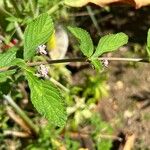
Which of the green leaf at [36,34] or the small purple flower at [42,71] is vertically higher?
the green leaf at [36,34]

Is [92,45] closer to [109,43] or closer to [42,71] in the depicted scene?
[109,43]

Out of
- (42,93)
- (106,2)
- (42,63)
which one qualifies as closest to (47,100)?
(42,93)

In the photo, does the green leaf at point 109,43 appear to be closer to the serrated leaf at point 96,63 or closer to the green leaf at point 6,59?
the serrated leaf at point 96,63

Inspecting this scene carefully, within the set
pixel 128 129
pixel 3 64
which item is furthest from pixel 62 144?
pixel 3 64

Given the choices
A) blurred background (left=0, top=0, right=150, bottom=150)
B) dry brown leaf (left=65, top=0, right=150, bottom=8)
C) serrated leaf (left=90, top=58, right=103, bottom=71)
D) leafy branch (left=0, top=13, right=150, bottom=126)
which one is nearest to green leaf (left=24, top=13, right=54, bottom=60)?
leafy branch (left=0, top=13, right=150, bottom=126)

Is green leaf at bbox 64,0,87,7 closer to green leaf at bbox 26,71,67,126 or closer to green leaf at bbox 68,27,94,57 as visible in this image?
green leaf at bbox 68,27,94,57

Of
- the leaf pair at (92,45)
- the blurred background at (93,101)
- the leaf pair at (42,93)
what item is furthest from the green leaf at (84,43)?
the blurred background at (93,101)
